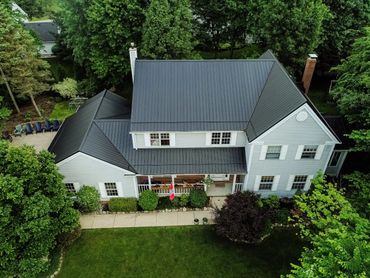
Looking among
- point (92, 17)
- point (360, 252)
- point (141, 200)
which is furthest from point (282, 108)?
point (92, 17)

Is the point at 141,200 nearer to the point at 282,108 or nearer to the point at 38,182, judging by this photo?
the point at 38,182

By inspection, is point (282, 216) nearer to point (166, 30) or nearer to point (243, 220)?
point (243, 220)

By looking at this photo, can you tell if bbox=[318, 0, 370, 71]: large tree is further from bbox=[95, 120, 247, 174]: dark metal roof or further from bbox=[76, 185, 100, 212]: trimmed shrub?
bbox=[76, 185, 100, 212]: trimmed shrub

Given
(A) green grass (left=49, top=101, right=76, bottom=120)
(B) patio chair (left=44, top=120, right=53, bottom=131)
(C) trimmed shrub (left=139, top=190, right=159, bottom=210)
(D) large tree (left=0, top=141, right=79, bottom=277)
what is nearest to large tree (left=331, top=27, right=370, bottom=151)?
(C) trimmed shrub (left=139, top=190, right=159, bottom=210)

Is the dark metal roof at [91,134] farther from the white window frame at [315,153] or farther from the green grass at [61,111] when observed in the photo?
the white window frame at [315,153]

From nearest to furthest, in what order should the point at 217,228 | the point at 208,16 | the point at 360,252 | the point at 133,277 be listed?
the point at 360,252
the point at 133,277
the point at 217,228
the point at 208,16

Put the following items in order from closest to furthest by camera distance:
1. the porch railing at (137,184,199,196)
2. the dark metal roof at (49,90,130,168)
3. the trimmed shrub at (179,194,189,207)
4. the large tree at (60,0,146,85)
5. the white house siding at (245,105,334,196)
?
the white house siding at (245,105,334,196), the dark metal roof at (49,90,130,168), the trimmed shrub at (179,194,189,207), the porch railing at (137,184,199,196), the large tree at (60,0,146,85)
